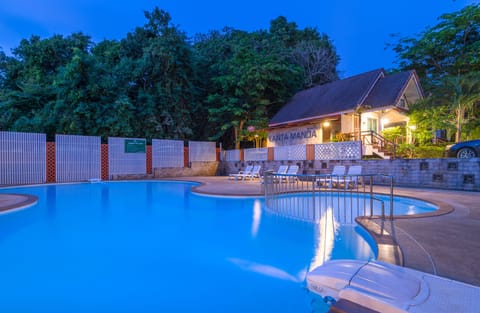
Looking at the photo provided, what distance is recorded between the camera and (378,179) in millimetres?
11219

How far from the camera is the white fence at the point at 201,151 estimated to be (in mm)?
A: 18031

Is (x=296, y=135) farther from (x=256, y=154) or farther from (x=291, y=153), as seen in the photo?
(x=291, y=153)

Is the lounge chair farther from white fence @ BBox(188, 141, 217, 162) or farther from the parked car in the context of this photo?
the parked car

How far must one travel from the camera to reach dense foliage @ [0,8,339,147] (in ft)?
52.7

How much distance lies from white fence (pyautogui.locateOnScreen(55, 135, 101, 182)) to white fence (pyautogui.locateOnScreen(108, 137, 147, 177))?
2.25 ft

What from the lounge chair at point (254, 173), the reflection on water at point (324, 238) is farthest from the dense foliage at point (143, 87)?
the reflection on water at point (324, 238)

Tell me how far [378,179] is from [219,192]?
7219 mm

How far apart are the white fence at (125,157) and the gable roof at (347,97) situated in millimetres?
9045

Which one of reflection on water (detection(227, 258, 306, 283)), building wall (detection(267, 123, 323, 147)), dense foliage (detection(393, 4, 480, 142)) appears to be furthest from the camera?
building wall (detection(267, 123, 323, 147))

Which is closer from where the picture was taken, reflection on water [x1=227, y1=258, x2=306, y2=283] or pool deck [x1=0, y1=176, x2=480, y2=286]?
pool deck [x1=0, y1=176, x2=480, y2=286]

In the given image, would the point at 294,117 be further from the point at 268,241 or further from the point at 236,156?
the point at 268,241

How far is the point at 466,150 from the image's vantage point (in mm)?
9008

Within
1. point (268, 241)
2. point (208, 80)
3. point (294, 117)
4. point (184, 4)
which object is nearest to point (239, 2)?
point (184, 4)

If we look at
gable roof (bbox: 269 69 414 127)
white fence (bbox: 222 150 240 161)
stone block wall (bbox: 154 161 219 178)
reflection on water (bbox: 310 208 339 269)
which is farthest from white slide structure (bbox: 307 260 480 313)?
stone block wall (bbox: 154 161 219 178)
